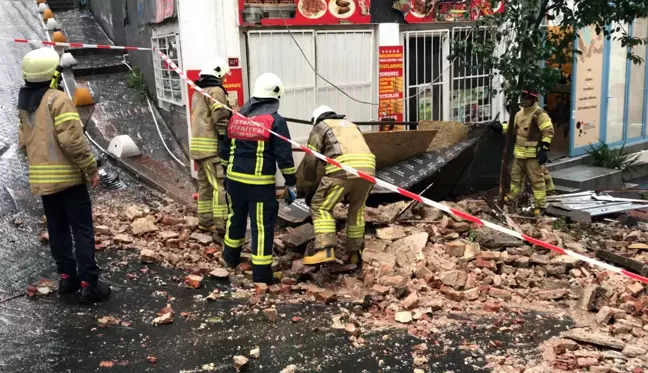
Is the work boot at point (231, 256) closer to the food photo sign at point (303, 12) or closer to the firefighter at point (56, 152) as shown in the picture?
the firefighter at point (56, 152)

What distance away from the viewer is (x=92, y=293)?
448 cm

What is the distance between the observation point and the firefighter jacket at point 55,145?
4.21 meters

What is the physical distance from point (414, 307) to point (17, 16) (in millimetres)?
12113

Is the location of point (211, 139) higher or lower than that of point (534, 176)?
higher

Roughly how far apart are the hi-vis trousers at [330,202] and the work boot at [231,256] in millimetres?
789

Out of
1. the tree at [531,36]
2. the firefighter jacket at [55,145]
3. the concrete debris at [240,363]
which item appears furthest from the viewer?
the tree at [531,36]

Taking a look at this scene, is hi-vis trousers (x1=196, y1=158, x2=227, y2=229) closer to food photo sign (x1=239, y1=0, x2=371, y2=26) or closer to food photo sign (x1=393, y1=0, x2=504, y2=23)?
food photo sign (x1=239, y1=0, x2=371, y2=26)

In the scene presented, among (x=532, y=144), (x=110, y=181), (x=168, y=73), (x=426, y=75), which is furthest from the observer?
→ (x=426, y=75)

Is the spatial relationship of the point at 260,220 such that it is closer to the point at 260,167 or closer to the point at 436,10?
the point at 260,167

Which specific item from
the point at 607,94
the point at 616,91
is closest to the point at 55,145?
the point at 607,94

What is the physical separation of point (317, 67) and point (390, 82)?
1234mm

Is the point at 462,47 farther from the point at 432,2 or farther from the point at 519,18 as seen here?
the point at 432,2

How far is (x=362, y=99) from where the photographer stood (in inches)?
343

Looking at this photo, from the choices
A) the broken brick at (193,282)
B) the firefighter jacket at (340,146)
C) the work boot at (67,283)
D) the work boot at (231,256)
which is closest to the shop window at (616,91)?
the firefighter jacket at (340,146)
